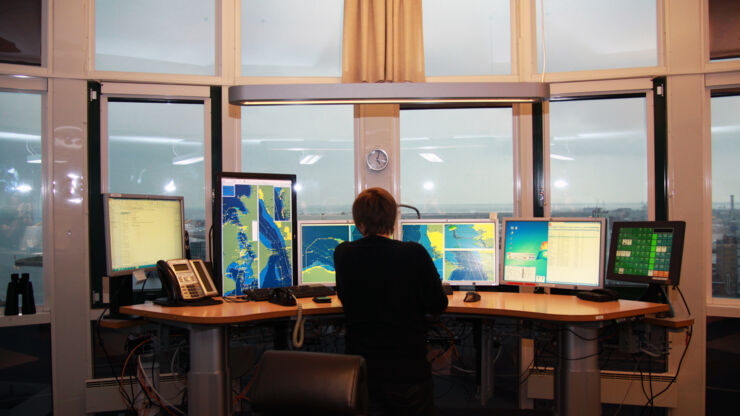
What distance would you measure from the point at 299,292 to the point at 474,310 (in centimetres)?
100

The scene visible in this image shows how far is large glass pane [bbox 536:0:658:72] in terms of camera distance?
3215 millimetres

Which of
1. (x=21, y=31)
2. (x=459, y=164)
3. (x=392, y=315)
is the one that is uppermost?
(x=21, y=31)

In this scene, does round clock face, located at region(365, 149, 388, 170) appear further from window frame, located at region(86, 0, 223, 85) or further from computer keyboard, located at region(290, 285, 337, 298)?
window frame, located at region(86, 0, 223, 85)

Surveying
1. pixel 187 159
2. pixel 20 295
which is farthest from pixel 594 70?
pixel 20 295

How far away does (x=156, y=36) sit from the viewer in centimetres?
333

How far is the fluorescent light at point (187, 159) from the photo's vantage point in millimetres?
3328

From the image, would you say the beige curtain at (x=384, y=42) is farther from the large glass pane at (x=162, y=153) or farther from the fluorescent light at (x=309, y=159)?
the large glass pane at (x=162, y=153)

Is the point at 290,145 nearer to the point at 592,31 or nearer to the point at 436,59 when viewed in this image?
the point at 436,59

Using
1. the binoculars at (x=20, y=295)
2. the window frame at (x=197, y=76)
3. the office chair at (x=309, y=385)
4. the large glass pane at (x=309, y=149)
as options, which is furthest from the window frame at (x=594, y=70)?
the binoculars at (x=20, y=295)

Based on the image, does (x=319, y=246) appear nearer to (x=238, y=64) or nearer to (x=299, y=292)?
(x=299, y=292)

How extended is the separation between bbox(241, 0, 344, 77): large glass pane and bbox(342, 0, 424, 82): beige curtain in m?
0.26

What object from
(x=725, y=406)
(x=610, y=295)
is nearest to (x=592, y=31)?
(x=610, y=295)

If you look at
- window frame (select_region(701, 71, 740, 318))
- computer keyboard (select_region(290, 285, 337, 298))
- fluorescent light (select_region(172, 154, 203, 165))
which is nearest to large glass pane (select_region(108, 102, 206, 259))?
fluorescent light (select_region(172, 154, 203, 165))

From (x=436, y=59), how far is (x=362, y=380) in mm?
2672
